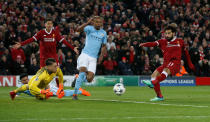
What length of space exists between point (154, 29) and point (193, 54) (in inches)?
136

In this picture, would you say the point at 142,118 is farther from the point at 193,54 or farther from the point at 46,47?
the point at 193,54

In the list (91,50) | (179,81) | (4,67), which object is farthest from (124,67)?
(91,50)

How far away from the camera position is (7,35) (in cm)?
2338

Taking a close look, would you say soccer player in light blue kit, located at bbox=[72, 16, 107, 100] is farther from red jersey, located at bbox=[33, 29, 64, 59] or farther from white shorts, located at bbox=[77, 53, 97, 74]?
red jersey, located at bbox=[33, 29, 64, 59]

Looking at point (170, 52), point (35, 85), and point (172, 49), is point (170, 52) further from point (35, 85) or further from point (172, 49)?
point (35, 85)

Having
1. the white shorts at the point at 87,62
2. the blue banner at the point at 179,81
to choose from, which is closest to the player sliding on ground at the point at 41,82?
the white shorts at the point at 87,62

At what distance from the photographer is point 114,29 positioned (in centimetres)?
2677

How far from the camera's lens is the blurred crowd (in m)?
A: 23.6

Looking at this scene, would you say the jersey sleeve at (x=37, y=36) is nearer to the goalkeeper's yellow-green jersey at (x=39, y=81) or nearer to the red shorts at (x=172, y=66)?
the goalkeeper's yellow-green jersey at (x=39, y=81)

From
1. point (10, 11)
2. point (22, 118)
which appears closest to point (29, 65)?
point (10, 11)

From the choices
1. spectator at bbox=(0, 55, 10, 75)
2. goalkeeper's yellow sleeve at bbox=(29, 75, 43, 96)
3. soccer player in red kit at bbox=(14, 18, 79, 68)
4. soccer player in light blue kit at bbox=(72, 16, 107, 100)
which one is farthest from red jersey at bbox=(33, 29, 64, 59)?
spectator at bbox=(0, 55, 10, 75)

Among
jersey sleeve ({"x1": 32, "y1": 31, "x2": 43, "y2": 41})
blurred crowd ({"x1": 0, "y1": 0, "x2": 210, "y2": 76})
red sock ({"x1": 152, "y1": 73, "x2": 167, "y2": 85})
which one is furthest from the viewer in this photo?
blurred crowd ({"x1": 0, "y1": 0, "x2": 210, "y2": 76})

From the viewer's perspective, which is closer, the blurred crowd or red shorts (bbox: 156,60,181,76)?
red shorts (bbox: 156,60,181,76)

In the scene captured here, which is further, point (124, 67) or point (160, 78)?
point (124, 67)
